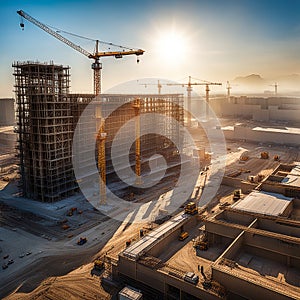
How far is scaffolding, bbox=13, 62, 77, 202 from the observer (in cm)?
3884

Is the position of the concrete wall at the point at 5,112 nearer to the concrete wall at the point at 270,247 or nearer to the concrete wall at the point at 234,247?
the concrete wall at the point at 234,247

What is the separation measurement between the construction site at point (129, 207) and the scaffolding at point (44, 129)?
13 centimetres

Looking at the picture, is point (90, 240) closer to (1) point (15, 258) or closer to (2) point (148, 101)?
(1) point (15, 258)

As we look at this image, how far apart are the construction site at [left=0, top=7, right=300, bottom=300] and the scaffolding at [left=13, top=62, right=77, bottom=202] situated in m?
0.13

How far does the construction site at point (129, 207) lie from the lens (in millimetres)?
21500

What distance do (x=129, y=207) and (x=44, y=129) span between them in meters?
13.9

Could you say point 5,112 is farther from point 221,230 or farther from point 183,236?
point 221,230

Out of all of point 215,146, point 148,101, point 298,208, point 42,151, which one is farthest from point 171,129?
point 298,208

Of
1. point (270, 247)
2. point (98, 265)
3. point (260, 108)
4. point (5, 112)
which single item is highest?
point (260, 108)

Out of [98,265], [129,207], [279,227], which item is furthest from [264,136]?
[98,265]

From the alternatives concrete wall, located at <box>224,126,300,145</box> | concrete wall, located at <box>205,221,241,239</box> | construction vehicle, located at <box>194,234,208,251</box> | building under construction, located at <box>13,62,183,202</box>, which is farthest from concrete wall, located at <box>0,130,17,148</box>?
concrete wall, located at <box>205,221,241,239</box>

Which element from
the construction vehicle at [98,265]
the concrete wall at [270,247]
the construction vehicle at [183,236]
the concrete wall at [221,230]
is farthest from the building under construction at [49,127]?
the concrete wall at [270,247]

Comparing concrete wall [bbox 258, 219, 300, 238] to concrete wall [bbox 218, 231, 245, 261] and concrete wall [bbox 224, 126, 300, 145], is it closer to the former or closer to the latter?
concrete wall [bbox 218, 231, 245, 261]

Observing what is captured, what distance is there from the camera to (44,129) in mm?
38594
